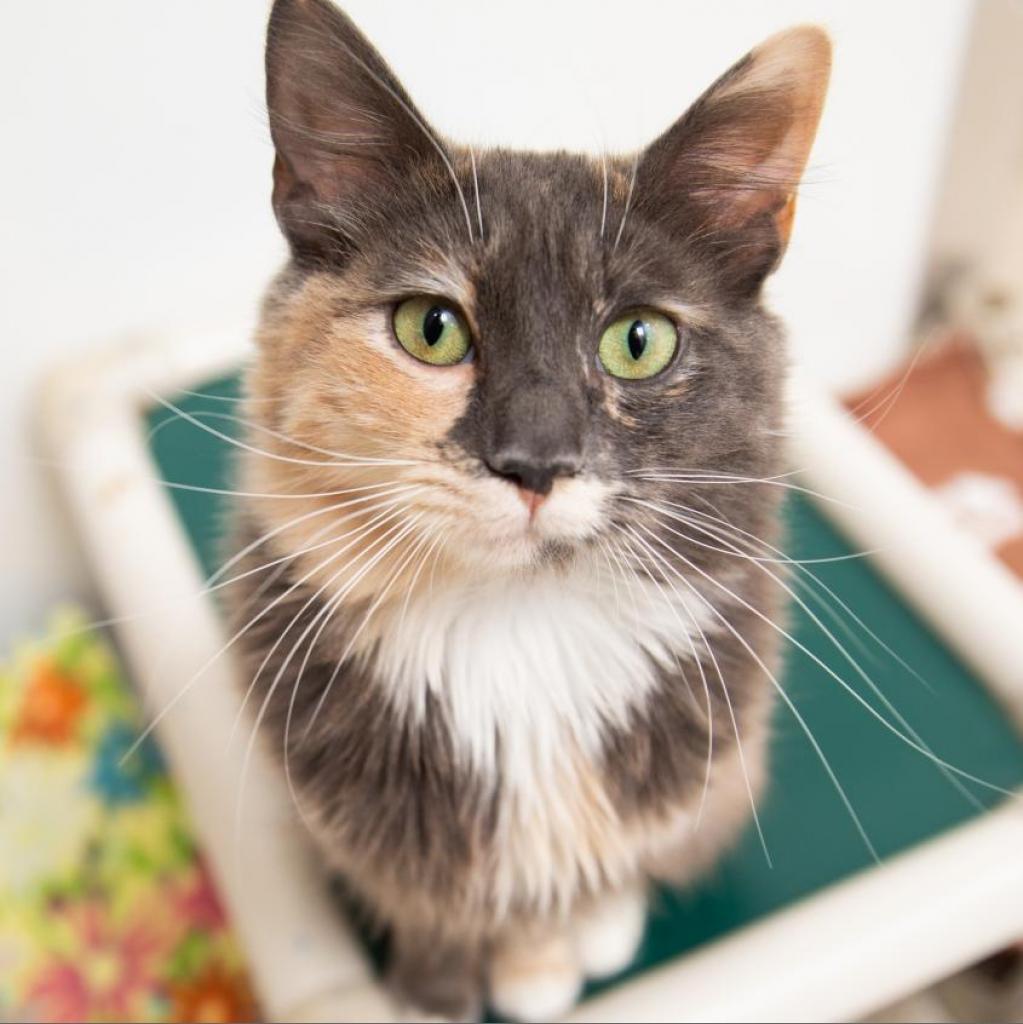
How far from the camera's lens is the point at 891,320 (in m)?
1.06

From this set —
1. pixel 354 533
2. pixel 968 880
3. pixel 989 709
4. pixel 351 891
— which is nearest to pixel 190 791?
pixel 351 891

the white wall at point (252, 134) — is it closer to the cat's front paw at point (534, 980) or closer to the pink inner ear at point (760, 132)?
the pink inner ear at point (760, 132)

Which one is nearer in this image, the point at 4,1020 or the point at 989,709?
the point at 989,709

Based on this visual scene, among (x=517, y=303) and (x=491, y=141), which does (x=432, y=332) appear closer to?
(x=517, y=303)

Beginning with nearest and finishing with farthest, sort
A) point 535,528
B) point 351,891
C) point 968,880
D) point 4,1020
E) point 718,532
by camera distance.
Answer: point 535,528, point 718,532, point 968,880, point 351,891, point 4,1020

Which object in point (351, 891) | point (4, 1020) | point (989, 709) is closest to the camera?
point (351, 891)

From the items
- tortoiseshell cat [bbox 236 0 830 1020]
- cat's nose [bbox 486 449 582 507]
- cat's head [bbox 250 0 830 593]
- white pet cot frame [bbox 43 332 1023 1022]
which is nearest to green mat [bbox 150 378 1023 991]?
white pet cot frame [bbox 43 332 1023 1022]

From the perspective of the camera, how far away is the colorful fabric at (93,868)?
1134mm

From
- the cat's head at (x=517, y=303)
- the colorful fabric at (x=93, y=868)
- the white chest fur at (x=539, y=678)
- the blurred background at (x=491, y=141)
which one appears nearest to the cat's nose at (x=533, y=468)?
the cat's head at (x=517, y=303)

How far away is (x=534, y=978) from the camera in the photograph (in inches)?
34.7

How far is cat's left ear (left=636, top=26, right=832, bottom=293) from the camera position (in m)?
0.54

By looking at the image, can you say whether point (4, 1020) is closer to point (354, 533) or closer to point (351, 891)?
point (351, 891)

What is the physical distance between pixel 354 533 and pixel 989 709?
2.24ft

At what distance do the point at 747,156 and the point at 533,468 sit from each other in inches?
8.8
